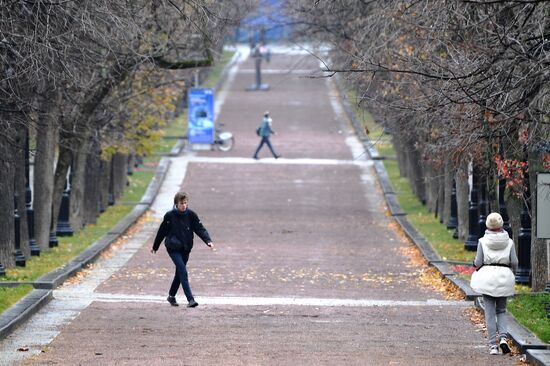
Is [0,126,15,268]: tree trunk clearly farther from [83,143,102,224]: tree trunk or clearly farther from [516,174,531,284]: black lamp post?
[83,143,102,224]: tree trunk

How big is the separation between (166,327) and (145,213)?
20919 mm

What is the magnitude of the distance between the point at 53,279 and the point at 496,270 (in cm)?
855

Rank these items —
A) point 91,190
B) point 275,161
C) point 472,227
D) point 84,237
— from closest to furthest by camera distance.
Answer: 1. point 472,227
2. point 84,237
3. point 91,190
4. point 275,161

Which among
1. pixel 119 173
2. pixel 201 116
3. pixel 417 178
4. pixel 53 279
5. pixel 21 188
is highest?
pixel 201 116

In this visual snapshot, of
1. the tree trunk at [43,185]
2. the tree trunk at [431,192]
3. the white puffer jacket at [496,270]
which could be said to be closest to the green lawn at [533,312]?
the white puffer jacket at [496,270]

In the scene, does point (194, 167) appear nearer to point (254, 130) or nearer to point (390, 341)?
point (254, 130)

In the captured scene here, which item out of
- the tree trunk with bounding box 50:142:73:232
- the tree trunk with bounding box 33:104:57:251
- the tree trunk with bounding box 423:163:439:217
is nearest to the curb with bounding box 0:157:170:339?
the tree trunk with bounding box 33:104:57:251

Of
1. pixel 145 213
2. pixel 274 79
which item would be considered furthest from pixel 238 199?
pixel 274 79

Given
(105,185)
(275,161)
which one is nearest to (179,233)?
(105,185)

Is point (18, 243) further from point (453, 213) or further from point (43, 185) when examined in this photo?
point (453, 213)

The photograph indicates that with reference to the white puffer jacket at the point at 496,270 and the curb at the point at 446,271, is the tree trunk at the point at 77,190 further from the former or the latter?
the white puffer jacket at the point at 496,270

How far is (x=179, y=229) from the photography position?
58.8 feet

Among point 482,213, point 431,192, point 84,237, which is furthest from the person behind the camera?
point 431,192

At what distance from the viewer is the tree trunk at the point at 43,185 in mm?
26453
